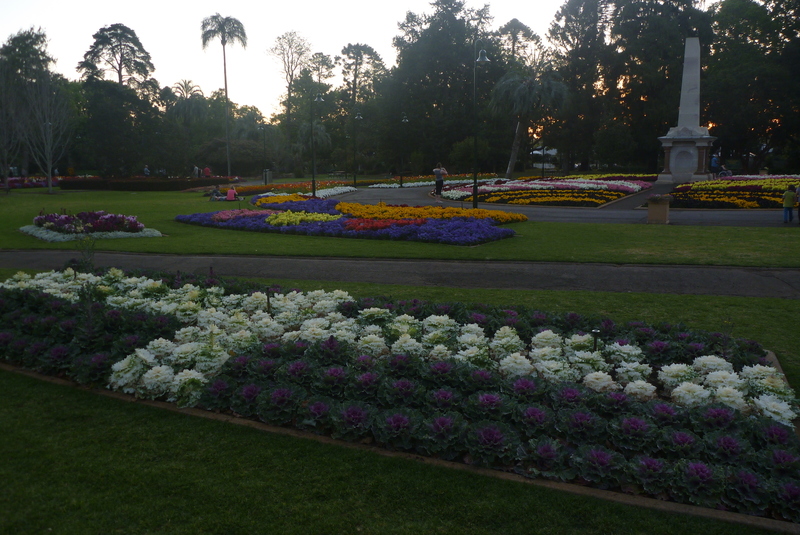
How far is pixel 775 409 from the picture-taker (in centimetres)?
426

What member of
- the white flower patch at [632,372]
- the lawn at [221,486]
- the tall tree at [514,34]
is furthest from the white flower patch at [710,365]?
the tall tree at [514,34]

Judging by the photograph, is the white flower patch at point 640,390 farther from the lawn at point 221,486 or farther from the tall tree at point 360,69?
the tall tree at point 360,69

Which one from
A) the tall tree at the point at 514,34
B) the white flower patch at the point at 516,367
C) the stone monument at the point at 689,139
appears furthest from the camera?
the tall tree at the point at 514,34

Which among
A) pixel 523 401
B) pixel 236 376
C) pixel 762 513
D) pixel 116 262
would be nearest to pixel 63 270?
pixel 116 262

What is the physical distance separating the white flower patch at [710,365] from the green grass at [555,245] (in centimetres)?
610

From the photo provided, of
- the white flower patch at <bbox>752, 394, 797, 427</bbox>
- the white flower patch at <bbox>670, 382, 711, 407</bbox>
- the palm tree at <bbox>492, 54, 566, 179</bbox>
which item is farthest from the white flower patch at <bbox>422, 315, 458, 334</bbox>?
the palm tree at <bbox>492, 54, 566, 179</bbox>

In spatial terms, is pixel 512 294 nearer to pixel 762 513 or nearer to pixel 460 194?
pixel 762 513

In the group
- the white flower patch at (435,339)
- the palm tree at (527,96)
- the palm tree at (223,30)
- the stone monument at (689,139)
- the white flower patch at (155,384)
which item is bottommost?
the white flower patch at (155,384)

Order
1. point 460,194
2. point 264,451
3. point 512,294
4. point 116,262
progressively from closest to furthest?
point 264,451 → point 512,294 → point 116,262 → point 460,194

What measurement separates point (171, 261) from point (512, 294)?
731 centimetres

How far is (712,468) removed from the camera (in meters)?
3.55

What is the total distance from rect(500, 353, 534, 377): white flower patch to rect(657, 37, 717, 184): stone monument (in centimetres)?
3403

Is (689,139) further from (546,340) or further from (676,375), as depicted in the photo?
(676,375)

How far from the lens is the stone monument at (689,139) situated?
34.7 meters
